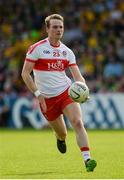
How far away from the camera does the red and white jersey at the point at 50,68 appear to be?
11.9 meters

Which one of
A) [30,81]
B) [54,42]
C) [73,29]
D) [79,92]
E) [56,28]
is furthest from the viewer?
[73,29]

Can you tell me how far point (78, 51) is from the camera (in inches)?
1040

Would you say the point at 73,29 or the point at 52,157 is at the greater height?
the point at 52,157

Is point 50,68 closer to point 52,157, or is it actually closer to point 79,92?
point 79,92

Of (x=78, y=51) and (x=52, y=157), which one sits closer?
(x=52, y=157)

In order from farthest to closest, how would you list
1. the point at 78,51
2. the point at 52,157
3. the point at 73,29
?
the point at 73,29
the point at 78,51
the point at 52,157

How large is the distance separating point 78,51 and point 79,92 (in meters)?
15.2

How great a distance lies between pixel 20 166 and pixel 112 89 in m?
13.1

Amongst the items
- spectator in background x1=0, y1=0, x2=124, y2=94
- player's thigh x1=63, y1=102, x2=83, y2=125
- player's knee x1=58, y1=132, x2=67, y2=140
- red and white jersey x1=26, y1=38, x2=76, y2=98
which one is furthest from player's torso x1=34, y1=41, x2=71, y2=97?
spectator in background x1=0, y1=0, x2=124, y2=94

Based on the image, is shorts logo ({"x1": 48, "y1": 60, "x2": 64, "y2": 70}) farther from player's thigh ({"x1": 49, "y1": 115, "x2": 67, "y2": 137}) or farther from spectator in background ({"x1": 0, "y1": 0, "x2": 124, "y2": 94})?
spectator in background ({"x1": 0, "y1": 0, "x2": 124, "y2": 94})

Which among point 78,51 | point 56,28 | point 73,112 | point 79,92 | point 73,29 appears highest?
point 56,28

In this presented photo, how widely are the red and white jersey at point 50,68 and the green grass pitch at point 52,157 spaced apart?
1.32 meters

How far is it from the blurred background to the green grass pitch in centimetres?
293

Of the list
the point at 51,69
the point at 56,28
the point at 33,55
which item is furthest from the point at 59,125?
the point at 56,28
